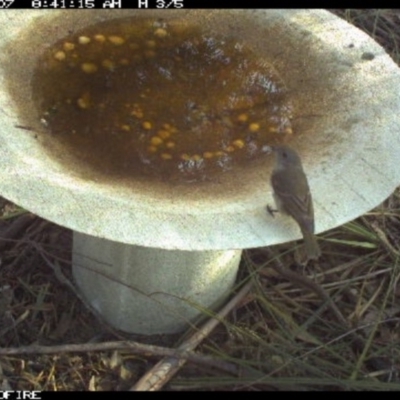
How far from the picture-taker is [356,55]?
2.80 m

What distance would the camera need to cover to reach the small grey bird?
216 centimetres

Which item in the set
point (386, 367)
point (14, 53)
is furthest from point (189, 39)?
point (386, 367)

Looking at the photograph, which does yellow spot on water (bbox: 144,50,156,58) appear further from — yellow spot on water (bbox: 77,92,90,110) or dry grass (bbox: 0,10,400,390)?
dry grass (bbox: 0,10,400,390)

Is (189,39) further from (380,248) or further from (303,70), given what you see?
(380,248)

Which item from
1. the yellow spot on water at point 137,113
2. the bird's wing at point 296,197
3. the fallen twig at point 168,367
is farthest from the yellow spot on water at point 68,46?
the fallen twig at point 168,367

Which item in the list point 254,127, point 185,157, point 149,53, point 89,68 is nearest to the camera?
point 185,157

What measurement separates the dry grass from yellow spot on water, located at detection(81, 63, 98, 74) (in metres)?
0.82

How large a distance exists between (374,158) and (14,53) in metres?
1.22

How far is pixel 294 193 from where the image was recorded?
2.17 meters

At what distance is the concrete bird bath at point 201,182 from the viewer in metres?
2.13

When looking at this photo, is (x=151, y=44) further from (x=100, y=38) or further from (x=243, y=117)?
(x=243, y=117)

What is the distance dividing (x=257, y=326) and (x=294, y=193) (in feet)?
3.25

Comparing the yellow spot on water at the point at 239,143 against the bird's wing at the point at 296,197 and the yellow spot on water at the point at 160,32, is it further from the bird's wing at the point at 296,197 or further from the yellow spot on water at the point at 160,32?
the yellow spot on water at the point at 160,32

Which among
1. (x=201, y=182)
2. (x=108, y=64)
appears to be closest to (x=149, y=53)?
(x=108, y=64)
